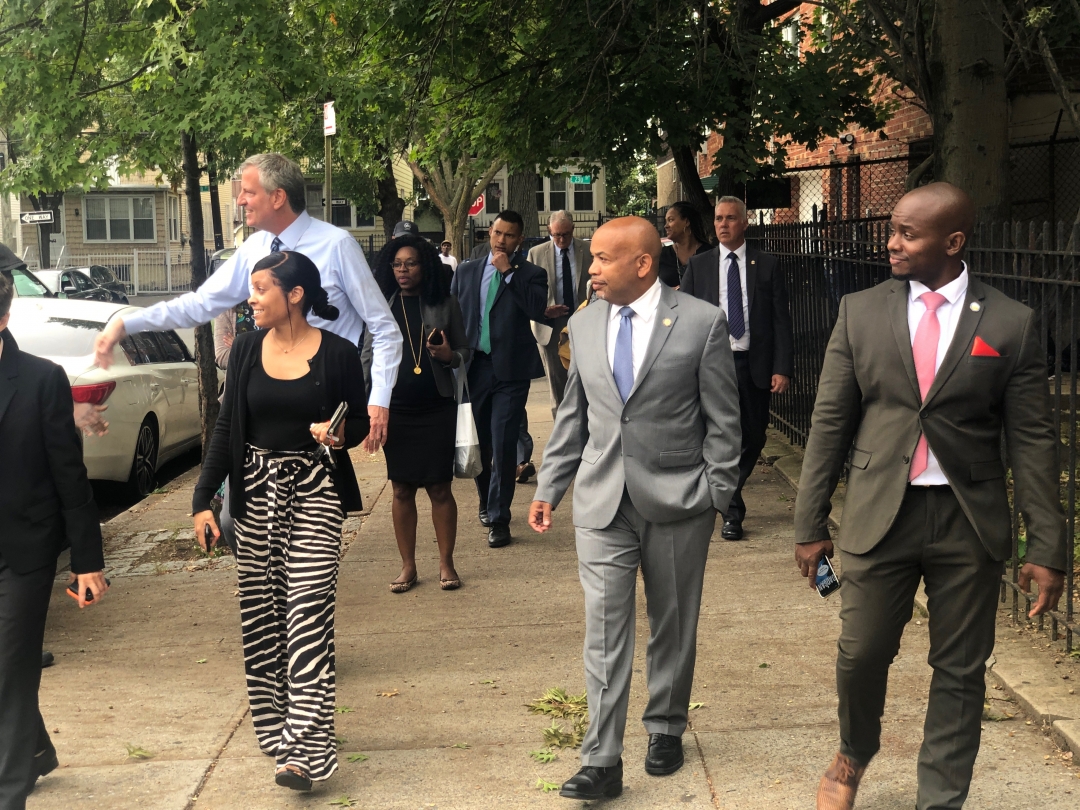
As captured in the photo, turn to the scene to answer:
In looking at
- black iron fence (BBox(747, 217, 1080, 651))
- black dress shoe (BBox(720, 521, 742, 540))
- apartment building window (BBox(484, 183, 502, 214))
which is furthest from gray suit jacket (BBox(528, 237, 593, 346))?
apartment building window (BBox(484, 183, 502, 214))

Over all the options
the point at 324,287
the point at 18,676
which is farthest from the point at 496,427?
the point at 18,676

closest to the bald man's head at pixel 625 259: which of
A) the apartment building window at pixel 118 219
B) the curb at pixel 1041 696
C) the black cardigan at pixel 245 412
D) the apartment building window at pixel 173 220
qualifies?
the black cardigan at pixel 245 412

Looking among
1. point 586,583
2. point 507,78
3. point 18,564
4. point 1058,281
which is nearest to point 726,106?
point 507,78

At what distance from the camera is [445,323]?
748 cm

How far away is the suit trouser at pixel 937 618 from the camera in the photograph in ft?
12.5

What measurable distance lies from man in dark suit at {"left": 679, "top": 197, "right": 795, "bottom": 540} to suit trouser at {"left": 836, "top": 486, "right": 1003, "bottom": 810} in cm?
407

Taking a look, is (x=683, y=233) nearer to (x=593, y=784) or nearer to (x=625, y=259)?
(x=625, y=259)

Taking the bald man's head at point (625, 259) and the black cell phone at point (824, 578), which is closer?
the black cell phone at point (824, 578)

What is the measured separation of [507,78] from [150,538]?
19.3 ft

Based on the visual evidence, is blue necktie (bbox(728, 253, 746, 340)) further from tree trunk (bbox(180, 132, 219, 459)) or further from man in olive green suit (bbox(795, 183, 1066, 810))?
man in olive green suit (bbox(795, 183, 1066, 810))

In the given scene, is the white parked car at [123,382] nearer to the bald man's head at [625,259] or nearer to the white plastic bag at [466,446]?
the white plastic bag at [466,446]

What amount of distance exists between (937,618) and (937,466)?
0.47m

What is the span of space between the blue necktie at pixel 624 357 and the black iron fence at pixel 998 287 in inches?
56.3

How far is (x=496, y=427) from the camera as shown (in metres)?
8.63
